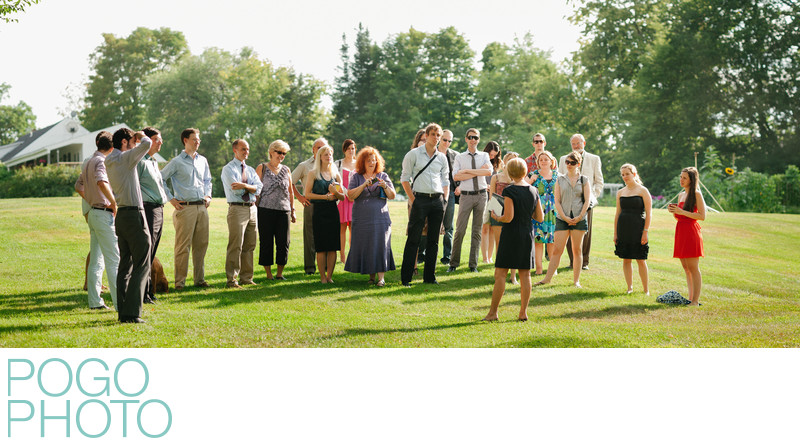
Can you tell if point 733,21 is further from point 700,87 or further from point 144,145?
point 144,145

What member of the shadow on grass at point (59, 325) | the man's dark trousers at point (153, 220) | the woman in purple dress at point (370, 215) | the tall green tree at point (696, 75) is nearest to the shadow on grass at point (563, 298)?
the woman in purple dress at point (370, 215)

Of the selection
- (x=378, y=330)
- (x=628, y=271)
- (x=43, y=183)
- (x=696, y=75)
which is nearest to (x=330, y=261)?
(x=378, y=330)

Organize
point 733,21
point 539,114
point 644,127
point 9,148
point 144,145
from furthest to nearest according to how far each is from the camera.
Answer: point 9,148 < point 539,114 < point 644,127 < point 733,21 < point 144,145

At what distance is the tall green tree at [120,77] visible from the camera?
7762 centimetres

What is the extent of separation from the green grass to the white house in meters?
50.3

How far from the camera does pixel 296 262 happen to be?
45.7 feet

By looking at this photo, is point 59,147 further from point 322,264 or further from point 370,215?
point 370,215

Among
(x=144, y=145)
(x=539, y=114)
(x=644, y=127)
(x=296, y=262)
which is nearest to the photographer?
(x=144, y=145)

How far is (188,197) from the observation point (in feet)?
33.2

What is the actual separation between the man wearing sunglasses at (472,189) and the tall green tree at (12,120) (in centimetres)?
10197

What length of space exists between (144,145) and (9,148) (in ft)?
243

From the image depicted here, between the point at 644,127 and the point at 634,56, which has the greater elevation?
the point at 634,56

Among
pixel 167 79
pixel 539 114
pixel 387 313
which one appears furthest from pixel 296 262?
pixel 167 79

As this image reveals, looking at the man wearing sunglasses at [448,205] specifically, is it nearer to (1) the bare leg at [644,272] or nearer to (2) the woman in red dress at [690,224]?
(1) the bare leg at [644,272]
